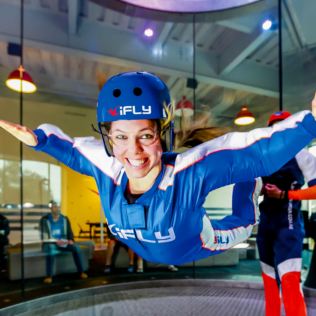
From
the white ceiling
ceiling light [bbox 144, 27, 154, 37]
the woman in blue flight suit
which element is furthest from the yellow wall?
the woman in blue flight suit

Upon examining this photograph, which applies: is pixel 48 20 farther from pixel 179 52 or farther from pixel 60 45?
pixel 179 52

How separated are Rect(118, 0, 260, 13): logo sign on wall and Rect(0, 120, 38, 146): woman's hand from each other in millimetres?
3091

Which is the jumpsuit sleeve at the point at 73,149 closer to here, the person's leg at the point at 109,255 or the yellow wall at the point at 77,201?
the person's leg at the point at 109,255

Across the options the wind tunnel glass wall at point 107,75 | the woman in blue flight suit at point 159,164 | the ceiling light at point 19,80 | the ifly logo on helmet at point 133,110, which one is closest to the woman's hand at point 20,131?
the woman in blue flight suit at point 159,164

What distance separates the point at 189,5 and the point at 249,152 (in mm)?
3683

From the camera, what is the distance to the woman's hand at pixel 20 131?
115 cm

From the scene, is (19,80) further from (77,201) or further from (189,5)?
(77,201)

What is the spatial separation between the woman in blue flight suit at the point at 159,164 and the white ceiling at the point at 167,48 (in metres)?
2.53

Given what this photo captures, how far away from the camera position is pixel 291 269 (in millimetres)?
2062

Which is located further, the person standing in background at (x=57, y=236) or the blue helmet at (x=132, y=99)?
the person standing in background at (x=57, y=236)

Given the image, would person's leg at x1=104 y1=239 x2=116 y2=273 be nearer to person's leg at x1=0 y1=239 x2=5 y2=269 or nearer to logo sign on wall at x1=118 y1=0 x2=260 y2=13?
person's leg at x1=0 y1=239 x2=5 y2=269

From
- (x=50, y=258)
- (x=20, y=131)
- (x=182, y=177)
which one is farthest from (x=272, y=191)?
(x=50, y=258)

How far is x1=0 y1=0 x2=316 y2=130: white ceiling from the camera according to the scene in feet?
13.5

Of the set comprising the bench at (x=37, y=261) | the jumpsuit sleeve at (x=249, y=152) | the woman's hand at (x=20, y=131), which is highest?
the woman's hand at (x=20, y=131)
